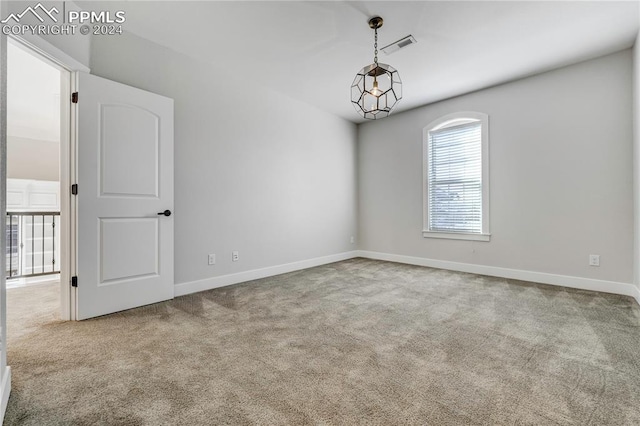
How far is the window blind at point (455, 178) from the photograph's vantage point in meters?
4.29

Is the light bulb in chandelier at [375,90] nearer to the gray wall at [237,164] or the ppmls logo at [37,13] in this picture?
the gray wall at [237,164]

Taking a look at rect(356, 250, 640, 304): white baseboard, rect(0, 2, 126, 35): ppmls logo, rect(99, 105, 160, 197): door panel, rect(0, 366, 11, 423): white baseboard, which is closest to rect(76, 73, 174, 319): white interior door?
rect(99, 105, 160, 197): door panel

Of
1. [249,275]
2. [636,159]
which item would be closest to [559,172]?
[636,159]

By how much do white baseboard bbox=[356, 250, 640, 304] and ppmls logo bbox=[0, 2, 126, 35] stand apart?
16.0ft

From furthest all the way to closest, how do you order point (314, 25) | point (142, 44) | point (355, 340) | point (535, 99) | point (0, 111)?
point (535, 99)
point (142, 44)
point (314, 25)
point (355, 340)
point (0, 111)

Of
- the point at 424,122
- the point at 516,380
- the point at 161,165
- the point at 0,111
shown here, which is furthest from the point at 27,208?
the point at 516,380

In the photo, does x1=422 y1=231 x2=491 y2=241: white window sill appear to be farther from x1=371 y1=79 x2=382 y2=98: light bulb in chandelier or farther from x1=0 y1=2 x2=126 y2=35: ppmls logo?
x1=0 y1=2 x2=126 y2=35: ppmls logo

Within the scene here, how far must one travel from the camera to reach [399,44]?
9.74 ft

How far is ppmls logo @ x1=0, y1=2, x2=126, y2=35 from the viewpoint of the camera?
1.93 m

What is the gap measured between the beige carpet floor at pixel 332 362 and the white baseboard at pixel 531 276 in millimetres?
278

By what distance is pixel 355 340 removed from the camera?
209 centimetres

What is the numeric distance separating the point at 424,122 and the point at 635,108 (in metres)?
2.43

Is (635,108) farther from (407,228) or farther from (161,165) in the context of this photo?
(161,165)

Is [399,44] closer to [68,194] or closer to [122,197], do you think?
[122,197]
